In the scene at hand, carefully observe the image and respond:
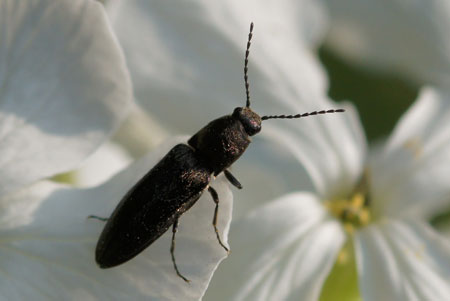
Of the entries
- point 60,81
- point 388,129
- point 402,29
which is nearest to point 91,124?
point 60,81

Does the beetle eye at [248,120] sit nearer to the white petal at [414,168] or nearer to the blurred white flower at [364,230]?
the blurred white flower at [364,230]

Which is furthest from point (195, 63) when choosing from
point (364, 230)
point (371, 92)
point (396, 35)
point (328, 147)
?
point (371, 92)

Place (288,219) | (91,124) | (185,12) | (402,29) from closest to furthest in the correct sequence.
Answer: (91,124) < (288,219) < (185,12) < (402,29)

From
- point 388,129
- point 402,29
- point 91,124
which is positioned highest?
point 91,124

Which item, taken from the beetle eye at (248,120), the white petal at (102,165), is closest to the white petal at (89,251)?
the beetle eye at (248,120)

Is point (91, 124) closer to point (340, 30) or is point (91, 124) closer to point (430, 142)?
point (430, 142)

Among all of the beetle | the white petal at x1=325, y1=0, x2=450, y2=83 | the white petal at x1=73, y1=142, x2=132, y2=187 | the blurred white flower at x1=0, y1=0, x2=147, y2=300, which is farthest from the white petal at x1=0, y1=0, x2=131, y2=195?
the white petal at x1=325, y1=0, x2=450, y2=83

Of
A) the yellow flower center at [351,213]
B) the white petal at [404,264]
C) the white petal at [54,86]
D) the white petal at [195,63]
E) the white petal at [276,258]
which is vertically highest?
the white petal at [54,86]

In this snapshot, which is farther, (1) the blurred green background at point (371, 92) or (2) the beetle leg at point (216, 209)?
(1) the blurred green background at point (371, 92)
